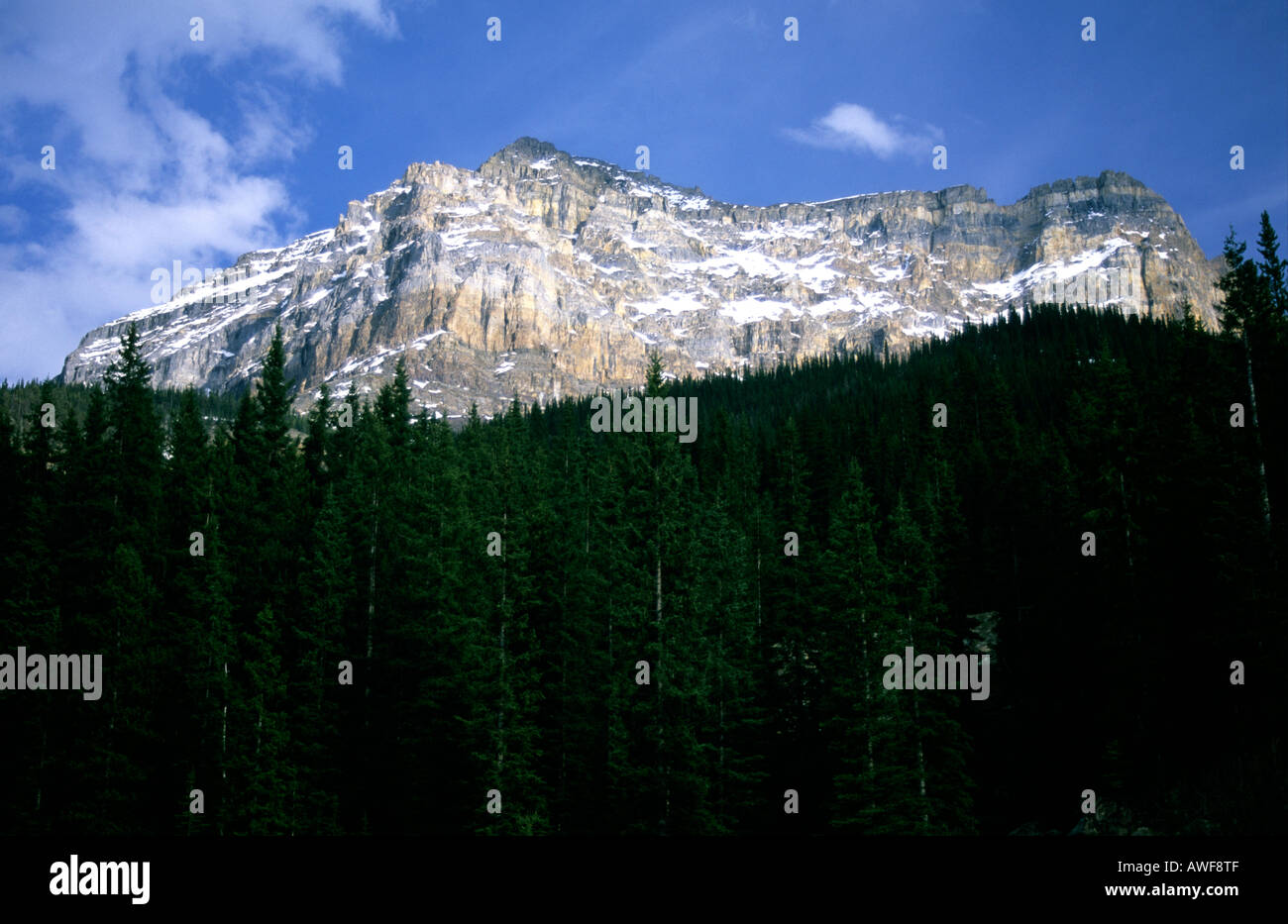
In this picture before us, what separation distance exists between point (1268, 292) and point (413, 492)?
3120 cm

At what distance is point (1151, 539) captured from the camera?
28.4 meters

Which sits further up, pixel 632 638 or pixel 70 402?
pixel 70 402

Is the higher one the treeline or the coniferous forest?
the treeline

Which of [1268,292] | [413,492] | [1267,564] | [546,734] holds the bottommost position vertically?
[546,734]

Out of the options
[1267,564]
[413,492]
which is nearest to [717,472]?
[413,492]

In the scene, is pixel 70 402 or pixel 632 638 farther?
pixel 70 402

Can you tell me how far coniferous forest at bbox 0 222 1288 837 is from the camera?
1038 inches

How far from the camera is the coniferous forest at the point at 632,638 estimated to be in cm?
2638

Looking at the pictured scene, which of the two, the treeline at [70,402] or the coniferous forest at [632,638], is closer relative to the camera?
the coniferous forest at [632,638]

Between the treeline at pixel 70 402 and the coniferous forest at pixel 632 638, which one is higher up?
the treeline at pixel 70 402

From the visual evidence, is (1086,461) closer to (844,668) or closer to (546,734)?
(844,668)

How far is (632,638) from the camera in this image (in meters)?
27.8
